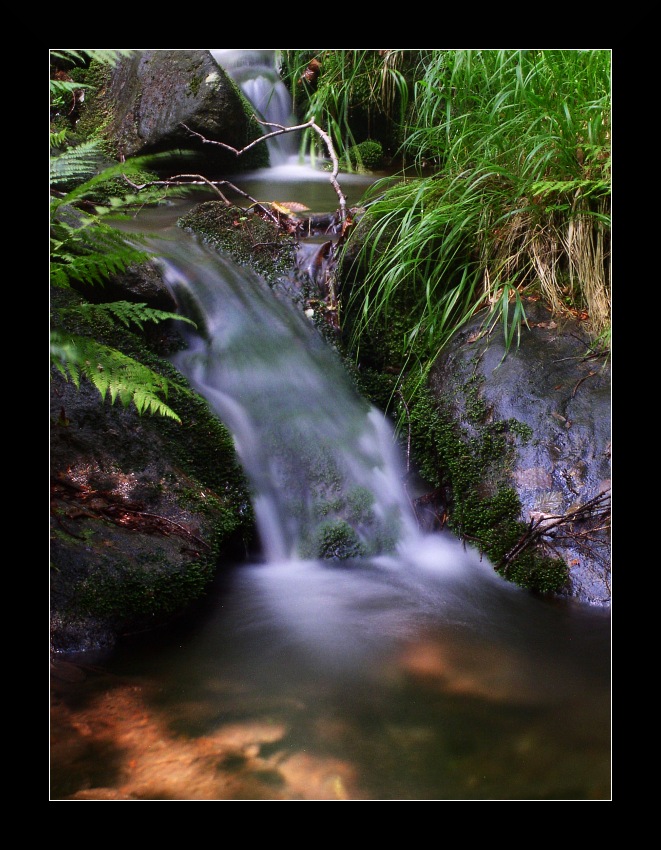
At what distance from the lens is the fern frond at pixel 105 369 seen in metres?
1.43

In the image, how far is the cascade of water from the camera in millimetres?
2301

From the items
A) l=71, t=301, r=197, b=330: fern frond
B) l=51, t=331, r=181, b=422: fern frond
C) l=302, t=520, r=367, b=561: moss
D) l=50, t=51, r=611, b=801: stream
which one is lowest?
l=50, t=51, r=611, b=801: stream

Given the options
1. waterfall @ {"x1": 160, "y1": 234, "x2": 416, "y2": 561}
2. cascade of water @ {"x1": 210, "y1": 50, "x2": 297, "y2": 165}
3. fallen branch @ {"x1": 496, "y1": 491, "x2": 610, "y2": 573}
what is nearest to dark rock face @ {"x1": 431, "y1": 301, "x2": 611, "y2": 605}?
fallen branch @ {"x1": 496, "y1": 491, "x2": 610, "y2": 573}

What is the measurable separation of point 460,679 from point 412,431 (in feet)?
3.47

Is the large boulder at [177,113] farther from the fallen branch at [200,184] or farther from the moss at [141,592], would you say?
the moss at [141,592]

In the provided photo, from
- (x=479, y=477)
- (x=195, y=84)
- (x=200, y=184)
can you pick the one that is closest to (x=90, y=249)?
(x=200, y=184)

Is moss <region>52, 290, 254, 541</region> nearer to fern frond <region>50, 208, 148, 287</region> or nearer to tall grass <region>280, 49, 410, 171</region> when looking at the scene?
fern frond <region>50, 208, 148, 287</region>

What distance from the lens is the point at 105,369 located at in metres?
1.52

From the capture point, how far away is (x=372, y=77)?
259 centimetres

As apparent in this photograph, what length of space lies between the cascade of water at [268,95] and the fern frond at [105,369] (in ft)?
Answer: 4.39

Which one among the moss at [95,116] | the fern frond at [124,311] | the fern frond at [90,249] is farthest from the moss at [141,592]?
the moss at [95,116]

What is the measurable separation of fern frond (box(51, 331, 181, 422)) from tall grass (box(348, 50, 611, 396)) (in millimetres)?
1197
